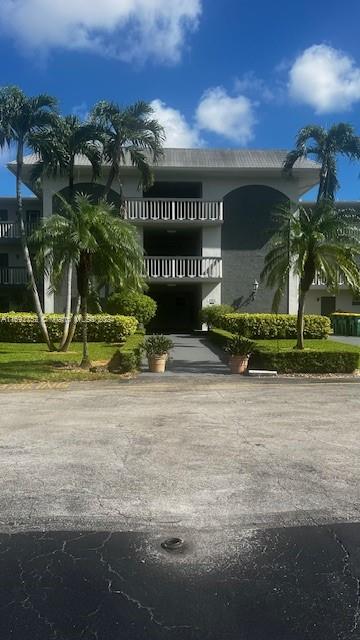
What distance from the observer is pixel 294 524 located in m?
4.37

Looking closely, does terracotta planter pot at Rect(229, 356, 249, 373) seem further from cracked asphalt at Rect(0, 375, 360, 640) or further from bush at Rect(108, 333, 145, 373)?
cracked asphalt at Rect(0, 375, 360, 640)

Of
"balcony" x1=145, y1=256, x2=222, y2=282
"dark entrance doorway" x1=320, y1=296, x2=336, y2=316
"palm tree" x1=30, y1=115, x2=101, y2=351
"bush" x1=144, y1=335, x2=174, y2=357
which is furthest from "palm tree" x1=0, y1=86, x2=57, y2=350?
"dark entrance doorway" x1=320, y1=296, x2=336, y2=316

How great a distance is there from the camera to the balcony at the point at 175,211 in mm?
29359

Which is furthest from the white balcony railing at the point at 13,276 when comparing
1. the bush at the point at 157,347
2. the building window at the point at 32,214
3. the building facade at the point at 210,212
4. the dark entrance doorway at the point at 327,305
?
the dark entrance doorway at the point at 327,305

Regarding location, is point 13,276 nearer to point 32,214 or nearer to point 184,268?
point 32,214

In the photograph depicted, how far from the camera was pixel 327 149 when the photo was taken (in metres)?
27.7

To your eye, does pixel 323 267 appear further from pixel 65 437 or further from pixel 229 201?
pixel 229 201

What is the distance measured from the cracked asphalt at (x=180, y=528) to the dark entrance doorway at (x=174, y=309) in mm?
25578

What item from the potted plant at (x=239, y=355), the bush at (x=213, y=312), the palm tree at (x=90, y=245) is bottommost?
the potted plant at (x=239, y=355)

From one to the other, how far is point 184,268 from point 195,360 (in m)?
12.4

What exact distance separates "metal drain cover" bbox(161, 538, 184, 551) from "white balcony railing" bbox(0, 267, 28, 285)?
92.8 feet

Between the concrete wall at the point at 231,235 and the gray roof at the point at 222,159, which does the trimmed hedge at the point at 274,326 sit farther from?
the gray roof at the point at 222,159

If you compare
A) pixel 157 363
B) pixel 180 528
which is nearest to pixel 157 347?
pixel 157 363

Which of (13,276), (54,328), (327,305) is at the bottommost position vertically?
(54,328)
